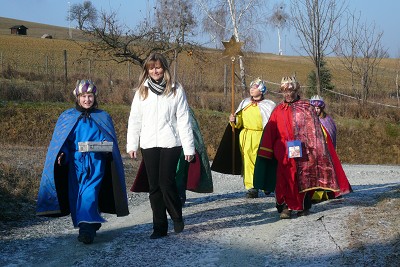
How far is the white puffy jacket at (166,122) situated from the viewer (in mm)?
7523

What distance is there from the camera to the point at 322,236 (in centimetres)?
753

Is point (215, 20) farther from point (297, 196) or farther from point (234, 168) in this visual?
point (297, 196)

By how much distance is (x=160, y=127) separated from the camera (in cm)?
754

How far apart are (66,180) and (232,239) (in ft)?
6.35

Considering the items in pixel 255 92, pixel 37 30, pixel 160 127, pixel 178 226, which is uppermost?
pixel 37 30

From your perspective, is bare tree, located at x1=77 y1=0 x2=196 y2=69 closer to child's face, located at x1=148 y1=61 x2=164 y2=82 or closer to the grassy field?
the grassy field

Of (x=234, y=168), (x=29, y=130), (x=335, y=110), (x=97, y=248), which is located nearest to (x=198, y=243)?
(x=97, y=248)

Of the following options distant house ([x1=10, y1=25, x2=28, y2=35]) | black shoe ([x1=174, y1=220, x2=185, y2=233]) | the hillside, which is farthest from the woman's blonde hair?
distant house ([x1=10, y1=25, x2=28, y2=35])

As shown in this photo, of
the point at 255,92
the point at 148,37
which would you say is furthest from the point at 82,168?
the point at 148,37

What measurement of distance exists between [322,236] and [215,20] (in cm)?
2494

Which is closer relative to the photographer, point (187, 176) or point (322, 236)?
point (322, 236)

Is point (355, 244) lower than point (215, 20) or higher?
lower

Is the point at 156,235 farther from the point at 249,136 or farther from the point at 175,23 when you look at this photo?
the point at 175,23

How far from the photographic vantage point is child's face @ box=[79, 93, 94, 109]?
25.4 ft
